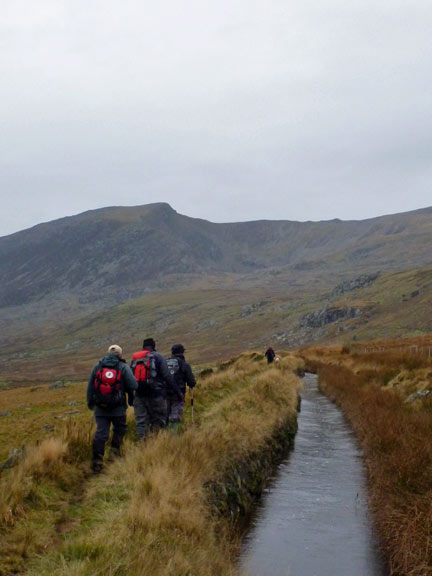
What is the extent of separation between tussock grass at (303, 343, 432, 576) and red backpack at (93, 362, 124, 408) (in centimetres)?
526

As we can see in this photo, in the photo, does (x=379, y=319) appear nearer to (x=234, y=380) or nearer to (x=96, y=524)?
(x=234, y=380)

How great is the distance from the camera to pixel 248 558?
8625 millimetres

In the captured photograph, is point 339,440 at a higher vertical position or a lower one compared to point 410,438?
lower

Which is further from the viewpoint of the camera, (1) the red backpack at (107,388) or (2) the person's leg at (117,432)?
(2) the person's leg at (117,432)

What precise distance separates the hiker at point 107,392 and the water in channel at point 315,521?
3306mm

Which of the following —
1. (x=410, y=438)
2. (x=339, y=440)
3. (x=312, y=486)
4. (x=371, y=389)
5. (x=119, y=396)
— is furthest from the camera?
(x=371, y=389)

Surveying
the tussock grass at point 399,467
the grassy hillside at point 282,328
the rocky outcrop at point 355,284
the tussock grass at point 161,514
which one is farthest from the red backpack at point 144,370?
the rocky outcrop at point 355,284

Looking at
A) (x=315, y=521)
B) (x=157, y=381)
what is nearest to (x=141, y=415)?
(x=157, y=381)

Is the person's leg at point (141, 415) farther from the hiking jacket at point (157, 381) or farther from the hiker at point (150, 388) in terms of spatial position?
the hiking jacket at point (157, 381)

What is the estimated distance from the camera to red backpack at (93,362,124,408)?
9.97 metres

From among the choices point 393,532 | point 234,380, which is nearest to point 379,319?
point 234,380

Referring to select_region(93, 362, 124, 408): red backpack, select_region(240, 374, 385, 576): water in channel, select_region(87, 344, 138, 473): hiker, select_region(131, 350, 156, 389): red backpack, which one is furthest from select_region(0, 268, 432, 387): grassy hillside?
select_region(93, 362, 124, 408): red backpack

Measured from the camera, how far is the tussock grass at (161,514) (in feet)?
20.1

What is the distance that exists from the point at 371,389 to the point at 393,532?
50.7 ft
